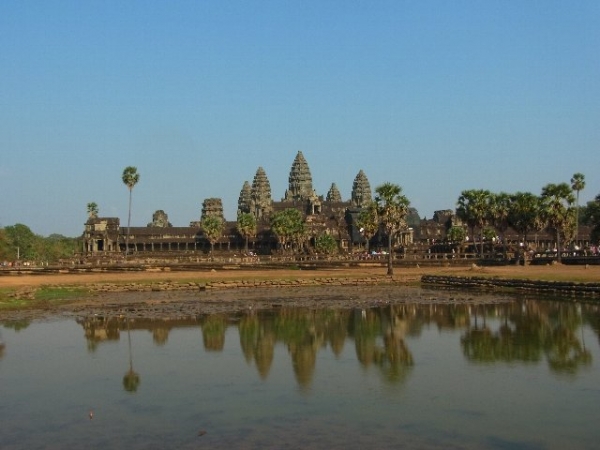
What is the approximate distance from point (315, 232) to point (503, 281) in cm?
9183

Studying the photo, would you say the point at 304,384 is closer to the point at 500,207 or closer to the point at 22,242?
the point at 500,207

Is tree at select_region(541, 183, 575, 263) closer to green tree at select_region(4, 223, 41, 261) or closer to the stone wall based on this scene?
the stone wall

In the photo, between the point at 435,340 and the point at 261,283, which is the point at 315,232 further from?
the point at 435,340

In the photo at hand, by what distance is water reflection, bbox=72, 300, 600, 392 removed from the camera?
28141 millimetres

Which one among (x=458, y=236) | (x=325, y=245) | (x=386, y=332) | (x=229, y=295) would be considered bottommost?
(x=386, y=332)

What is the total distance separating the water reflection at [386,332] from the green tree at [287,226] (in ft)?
264

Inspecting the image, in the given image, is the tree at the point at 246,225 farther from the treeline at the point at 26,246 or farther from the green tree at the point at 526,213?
the green tree at the point at 526,213

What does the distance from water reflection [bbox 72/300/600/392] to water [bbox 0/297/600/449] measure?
13 cm

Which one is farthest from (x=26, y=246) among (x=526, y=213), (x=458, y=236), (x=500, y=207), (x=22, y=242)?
(x=526, y=213)

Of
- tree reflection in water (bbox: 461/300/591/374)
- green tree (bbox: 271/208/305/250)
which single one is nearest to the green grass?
tree reflection in water (bbox: 461/300/591/374)

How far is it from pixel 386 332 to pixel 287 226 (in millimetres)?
94943

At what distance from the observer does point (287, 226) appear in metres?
132

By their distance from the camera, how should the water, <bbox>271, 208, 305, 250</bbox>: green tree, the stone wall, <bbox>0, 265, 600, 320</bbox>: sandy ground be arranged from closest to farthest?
the water → <bbox>0, 265, 600, 320</bbox>: sandy ground → the stone wall → <bbox>271, 208, 305, 250</bbox>: green tree

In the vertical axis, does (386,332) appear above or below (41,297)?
below
